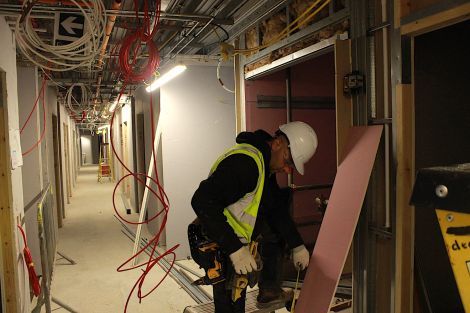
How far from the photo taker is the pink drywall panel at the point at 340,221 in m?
1.92

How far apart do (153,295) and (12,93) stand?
243cm

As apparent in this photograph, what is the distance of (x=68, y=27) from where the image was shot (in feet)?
8.97

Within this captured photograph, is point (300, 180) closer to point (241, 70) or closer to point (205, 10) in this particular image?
point (241, 70)

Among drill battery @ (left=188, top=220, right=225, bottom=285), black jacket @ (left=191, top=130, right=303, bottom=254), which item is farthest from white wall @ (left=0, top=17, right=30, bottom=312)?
black jacket @ (left=191, top=130, right=303, bottom=254)

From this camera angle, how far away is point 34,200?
4328 mm

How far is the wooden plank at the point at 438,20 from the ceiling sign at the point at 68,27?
7.56 ft

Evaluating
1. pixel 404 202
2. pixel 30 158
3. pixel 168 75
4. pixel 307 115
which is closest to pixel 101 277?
pixel 30 158

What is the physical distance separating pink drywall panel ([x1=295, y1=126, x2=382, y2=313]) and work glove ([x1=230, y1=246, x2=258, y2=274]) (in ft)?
1.32

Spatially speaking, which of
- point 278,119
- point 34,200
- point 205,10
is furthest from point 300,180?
point 34,200

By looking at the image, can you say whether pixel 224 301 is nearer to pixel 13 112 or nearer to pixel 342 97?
pixel 342 97

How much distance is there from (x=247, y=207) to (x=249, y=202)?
0.03 meters

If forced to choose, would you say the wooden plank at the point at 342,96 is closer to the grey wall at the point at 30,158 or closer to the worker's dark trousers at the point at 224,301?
the worker's dark trousers at the point at 224,301

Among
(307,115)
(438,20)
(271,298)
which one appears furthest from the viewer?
(307,115)

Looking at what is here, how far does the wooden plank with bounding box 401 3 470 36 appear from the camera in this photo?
1363mm
